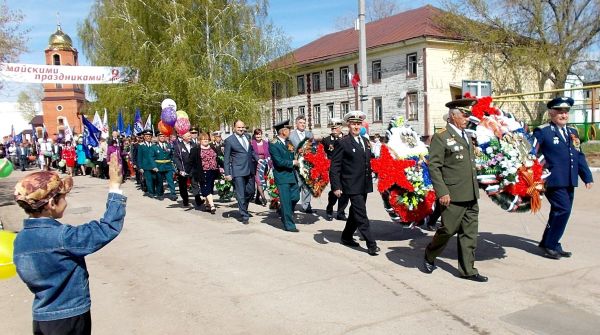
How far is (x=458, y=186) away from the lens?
552 centimetres

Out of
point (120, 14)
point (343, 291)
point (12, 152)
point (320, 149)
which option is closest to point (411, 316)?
point (343, 291)

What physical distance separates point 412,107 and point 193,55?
14.8 m

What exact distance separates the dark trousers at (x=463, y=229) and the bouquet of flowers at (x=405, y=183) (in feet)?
2.80

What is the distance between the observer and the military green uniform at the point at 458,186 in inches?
217

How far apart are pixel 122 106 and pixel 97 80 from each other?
204cm

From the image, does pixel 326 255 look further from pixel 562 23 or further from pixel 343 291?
pixel 562 23

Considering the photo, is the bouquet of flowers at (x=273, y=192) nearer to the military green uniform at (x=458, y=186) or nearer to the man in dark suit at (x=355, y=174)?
the man in dark suit at (x=355, y=174)

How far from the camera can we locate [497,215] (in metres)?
9.38

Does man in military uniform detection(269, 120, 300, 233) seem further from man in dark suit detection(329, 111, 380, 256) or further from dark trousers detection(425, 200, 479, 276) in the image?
dark trousers detection(425, 200, 479, 276)

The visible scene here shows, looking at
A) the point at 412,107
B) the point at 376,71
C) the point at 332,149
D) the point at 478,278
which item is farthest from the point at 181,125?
the point at 376,71

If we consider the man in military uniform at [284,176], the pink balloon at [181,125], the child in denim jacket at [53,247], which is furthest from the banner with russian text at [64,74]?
the child in denim jacket at [53,247]

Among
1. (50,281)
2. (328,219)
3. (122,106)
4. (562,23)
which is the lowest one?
(328,219)

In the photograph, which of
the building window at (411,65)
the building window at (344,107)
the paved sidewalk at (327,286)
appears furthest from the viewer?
the building window at (344,107)

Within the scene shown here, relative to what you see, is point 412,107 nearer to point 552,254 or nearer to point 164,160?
point 164,160
